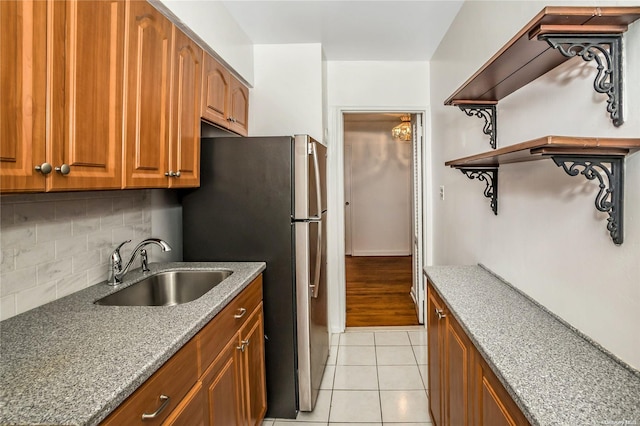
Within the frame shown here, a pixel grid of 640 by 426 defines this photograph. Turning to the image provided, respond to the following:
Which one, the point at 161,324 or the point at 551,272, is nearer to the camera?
the point at 161,324

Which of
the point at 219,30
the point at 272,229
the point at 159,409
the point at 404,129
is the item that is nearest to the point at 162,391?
the point at 159,409

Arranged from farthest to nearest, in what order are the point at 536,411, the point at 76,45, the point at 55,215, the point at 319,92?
the point at 319,92 → the point at 55,215 → the point at 76,45 → the point at 536,411

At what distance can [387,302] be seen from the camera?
167 inches

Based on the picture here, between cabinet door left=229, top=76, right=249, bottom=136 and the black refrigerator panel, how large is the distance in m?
0.54

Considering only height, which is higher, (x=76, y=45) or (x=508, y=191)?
(x=76, y=45)

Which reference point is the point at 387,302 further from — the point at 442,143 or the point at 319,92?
the point at 319,92

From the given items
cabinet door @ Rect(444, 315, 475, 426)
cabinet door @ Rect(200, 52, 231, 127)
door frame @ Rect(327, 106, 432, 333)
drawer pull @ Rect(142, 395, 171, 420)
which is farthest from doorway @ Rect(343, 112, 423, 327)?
drawer pull @ Rect(142, 395, 171, 420)

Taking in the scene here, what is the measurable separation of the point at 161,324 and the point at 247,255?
3.07ft

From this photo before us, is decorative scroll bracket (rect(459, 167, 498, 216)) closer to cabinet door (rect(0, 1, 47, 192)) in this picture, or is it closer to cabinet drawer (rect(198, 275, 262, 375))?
cabinet drawer (rect(198, 275, 262, 375))

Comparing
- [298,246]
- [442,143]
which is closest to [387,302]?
[442,143]

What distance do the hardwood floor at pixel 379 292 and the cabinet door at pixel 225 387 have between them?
2043mm

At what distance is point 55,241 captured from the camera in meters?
1.46

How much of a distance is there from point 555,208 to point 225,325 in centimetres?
133

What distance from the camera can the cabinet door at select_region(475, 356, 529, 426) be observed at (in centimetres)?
92
